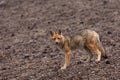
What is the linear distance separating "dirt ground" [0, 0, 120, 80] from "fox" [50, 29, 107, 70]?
344mm

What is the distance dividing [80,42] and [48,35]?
5401 millimetres

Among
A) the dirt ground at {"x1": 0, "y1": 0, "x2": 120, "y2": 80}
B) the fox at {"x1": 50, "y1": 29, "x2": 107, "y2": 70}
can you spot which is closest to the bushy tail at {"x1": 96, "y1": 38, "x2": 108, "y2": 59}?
the fox at {"x1": 50, "y1": 29, "x2": 107, "y2": 70}

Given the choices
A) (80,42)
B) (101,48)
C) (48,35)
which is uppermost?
(80,42)

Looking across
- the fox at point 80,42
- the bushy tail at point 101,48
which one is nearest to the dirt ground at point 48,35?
the bushy tail at point 101,48

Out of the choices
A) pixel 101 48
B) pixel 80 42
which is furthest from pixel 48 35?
pixel 101 48

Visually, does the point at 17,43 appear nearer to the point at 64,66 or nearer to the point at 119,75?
the point at 64,66

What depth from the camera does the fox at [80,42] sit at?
11.9 meters

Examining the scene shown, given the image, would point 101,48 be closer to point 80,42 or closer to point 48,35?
point 80,42

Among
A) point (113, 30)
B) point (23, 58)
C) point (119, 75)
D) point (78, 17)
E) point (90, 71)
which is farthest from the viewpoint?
point (78, 17)

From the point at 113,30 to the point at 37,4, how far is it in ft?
28.4

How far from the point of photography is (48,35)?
684 inches

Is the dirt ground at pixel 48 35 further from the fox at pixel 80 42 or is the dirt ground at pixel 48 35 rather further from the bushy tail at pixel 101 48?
the fox at pixel 80 42

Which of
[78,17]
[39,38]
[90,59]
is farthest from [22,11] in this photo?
[90,59]

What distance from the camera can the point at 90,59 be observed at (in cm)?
1251
